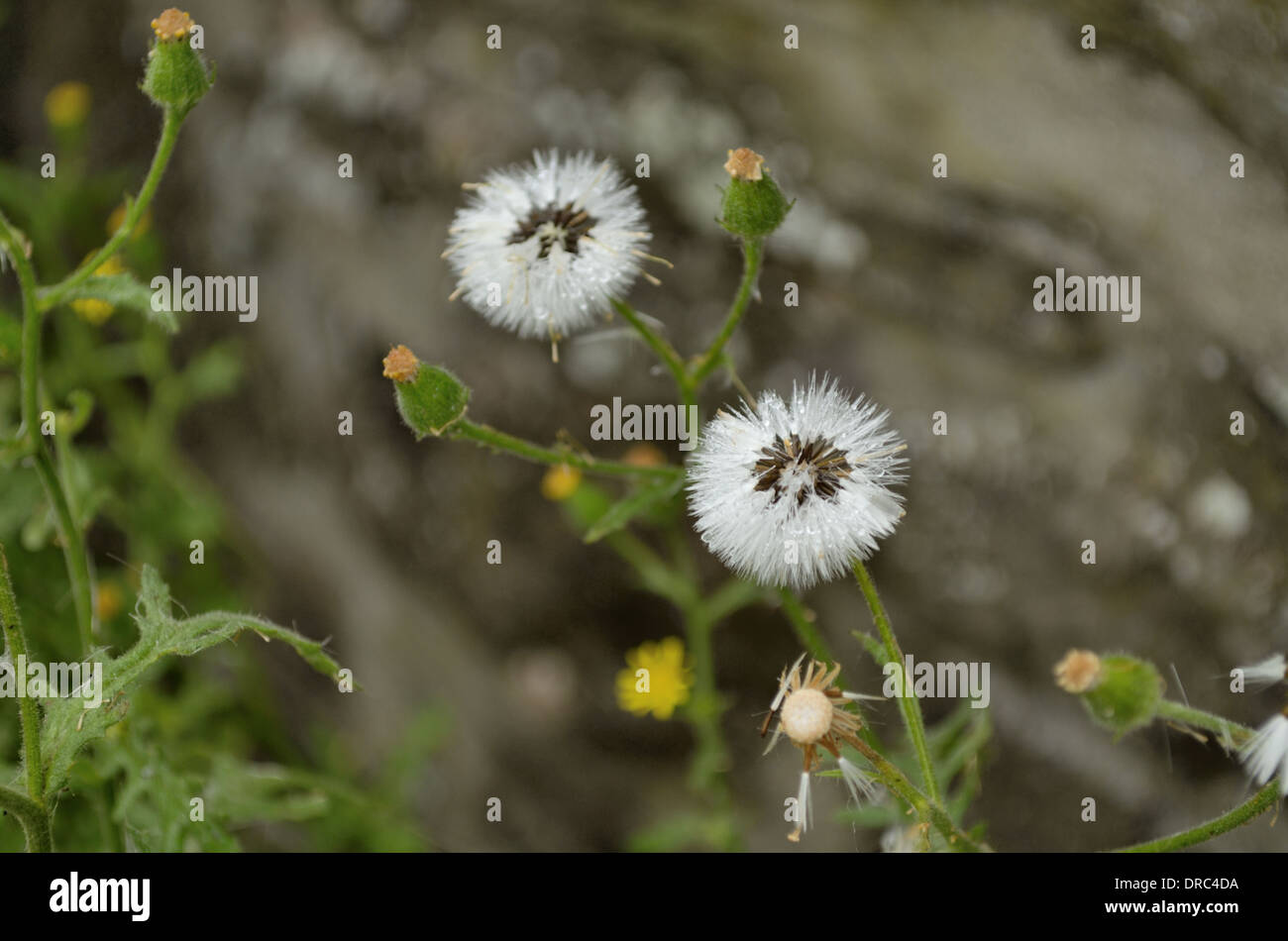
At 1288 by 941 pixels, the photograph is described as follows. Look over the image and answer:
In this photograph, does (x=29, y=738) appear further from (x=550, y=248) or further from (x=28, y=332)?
(x=550, y=248)

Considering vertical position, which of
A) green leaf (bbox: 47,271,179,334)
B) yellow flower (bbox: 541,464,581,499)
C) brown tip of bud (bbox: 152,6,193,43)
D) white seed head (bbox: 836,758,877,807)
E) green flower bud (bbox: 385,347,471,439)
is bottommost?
white seed head (bbox: 836,758,877,807)

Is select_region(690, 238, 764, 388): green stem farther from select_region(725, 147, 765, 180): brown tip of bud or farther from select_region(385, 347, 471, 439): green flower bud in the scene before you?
select_region(385, 347, 471, 439): green flower bud

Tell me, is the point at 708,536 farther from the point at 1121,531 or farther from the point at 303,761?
the point at 303,761

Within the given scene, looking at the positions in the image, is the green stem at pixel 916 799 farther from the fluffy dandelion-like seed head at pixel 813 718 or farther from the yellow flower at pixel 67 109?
the yellow flower at pixel 67 109

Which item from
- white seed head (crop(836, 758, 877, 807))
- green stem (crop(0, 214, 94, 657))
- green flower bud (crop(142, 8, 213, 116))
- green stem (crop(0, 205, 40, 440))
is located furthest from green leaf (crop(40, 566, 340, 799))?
green flower bud (crop(142, 8, 213, 116))

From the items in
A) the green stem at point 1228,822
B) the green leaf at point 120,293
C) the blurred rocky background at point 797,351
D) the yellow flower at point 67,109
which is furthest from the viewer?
the yellow flower at point 67,109

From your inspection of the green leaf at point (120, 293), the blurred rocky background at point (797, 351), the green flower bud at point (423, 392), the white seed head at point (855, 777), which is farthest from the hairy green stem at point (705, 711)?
the green leaf at point (120, 293)
